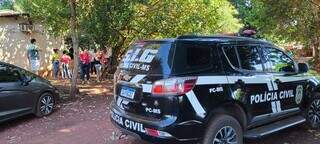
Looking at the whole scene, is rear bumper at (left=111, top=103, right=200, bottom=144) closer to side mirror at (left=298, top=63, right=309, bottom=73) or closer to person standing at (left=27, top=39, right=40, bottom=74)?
side mirror at (left=298, top=63, right=309, bottom=73)

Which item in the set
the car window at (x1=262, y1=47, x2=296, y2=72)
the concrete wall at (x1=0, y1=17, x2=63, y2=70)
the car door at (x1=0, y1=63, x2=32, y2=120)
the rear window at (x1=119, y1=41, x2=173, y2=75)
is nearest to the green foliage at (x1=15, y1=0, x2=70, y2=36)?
the concrete wall at (x1=0, y1=17, x2=63, y2=70)

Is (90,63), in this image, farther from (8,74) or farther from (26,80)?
(8,74)

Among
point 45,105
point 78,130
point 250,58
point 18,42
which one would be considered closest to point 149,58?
point 250,58

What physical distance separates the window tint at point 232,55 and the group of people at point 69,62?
11160 millimetres

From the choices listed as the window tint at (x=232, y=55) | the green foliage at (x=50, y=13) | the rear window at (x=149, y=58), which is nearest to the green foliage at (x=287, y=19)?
the green foliage at (x=50, y=13)

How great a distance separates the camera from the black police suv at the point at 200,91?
546 cm

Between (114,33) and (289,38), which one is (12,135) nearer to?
(114,33)

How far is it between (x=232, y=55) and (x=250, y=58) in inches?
18.9

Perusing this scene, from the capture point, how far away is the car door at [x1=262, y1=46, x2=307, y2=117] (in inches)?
271

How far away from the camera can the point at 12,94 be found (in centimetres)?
942

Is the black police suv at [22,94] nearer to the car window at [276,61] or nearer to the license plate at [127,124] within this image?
the license plate at [127,124]

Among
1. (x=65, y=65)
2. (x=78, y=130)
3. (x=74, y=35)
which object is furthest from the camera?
(x=65, y=65)

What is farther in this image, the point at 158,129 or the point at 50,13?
the point at 50,13

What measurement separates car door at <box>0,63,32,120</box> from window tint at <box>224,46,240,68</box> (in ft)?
17.5
